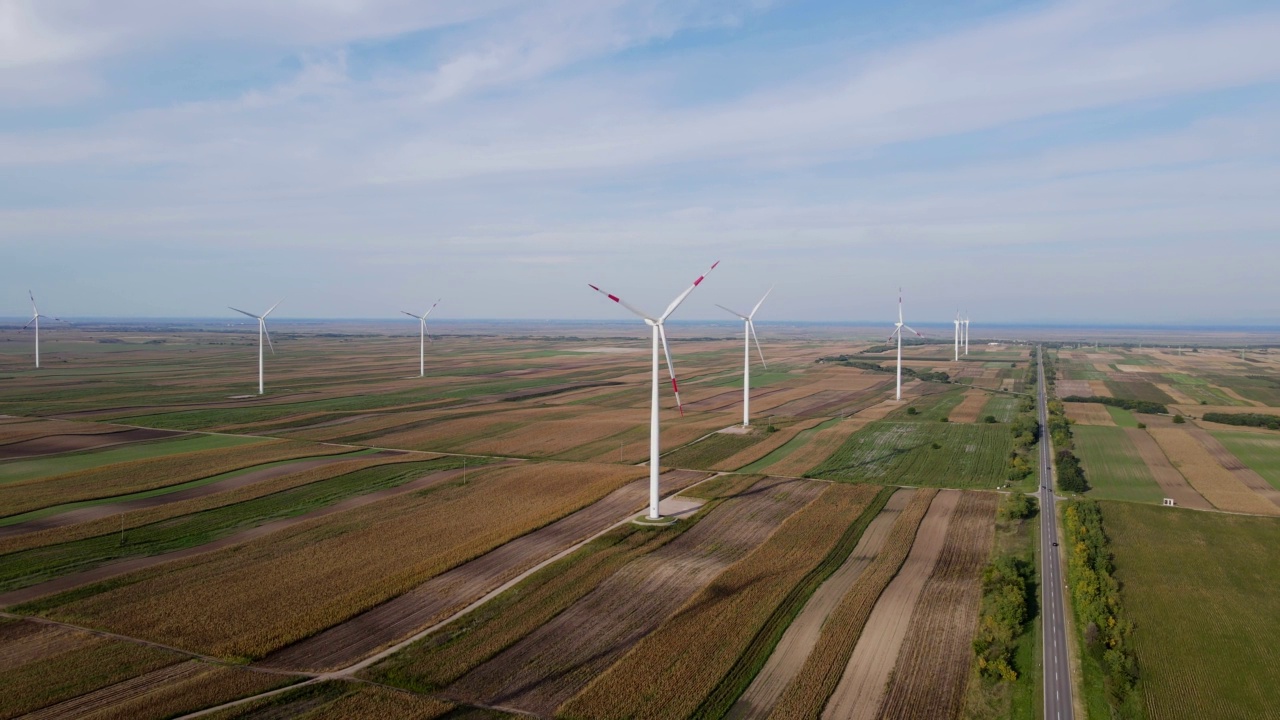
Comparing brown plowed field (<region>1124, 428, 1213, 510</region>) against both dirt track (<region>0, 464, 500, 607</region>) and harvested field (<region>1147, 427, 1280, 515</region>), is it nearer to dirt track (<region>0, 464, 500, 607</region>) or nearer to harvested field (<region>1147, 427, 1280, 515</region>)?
harvested field (<region>1147, 427, 1280, 515</region>)

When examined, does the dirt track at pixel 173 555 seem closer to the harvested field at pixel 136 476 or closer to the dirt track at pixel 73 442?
the harvested field at pixel 136 476

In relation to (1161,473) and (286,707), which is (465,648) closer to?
(286,707)

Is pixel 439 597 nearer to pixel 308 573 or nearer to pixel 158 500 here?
pixel 308 573

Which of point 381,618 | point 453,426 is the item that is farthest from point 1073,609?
point 453,426

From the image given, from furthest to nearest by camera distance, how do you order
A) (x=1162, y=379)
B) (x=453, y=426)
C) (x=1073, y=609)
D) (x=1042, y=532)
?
(x=1162, y=379) → (x=453, y=426) → (x=1042, y=532) → (x=1073, y=609)

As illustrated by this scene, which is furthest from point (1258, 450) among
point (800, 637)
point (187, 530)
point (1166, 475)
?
point (187, 530)

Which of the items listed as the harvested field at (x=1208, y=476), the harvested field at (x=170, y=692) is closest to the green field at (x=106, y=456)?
the harvested field at (x=170, y=692)
